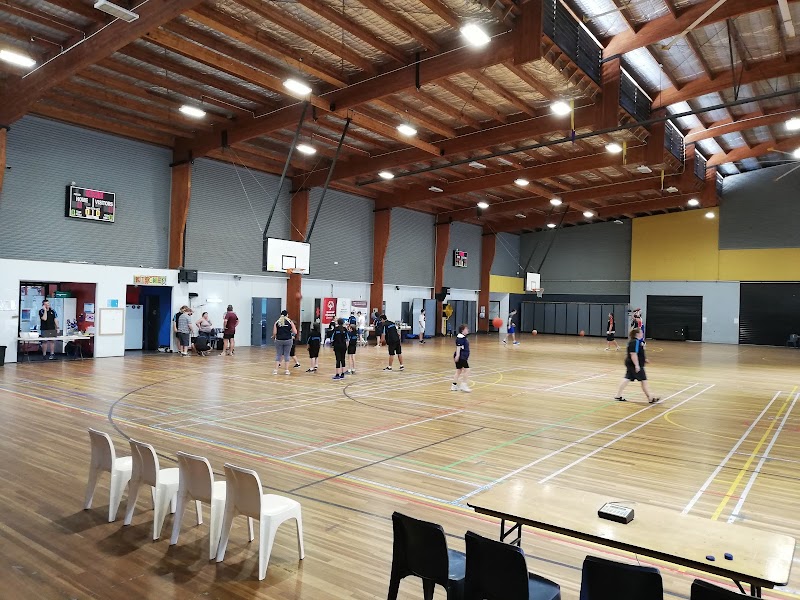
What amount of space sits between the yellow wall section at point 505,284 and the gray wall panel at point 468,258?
4.70 ft

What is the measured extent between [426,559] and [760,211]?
36.9 metres

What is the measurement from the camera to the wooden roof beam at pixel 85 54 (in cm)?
1155

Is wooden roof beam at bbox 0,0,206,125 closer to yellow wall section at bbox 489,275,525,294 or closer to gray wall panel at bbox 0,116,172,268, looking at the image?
gray wall panel at bbox 0,116,172,268

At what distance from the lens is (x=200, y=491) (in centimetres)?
495

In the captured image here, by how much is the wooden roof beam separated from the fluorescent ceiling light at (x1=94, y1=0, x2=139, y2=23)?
0.62 m

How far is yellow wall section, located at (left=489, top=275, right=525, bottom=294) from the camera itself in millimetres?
40812

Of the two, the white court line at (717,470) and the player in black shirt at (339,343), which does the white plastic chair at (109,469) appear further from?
the player in black shirt at (339,343)

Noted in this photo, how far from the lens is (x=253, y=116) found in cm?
1925

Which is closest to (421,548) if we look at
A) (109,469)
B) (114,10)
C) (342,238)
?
(109,469)

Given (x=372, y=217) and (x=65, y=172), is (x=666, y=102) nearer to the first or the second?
(x=372, y=217)

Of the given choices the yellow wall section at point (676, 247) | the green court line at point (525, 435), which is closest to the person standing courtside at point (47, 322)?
the green court line at point (525, 435)

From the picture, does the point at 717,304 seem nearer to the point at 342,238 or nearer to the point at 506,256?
the point at 506,256

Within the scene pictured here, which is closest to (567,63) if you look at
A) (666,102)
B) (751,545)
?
(666,102)

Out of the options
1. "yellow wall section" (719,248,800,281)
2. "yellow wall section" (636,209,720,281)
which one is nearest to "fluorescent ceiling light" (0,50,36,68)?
"yellow wall section" (636,209,720,281)
